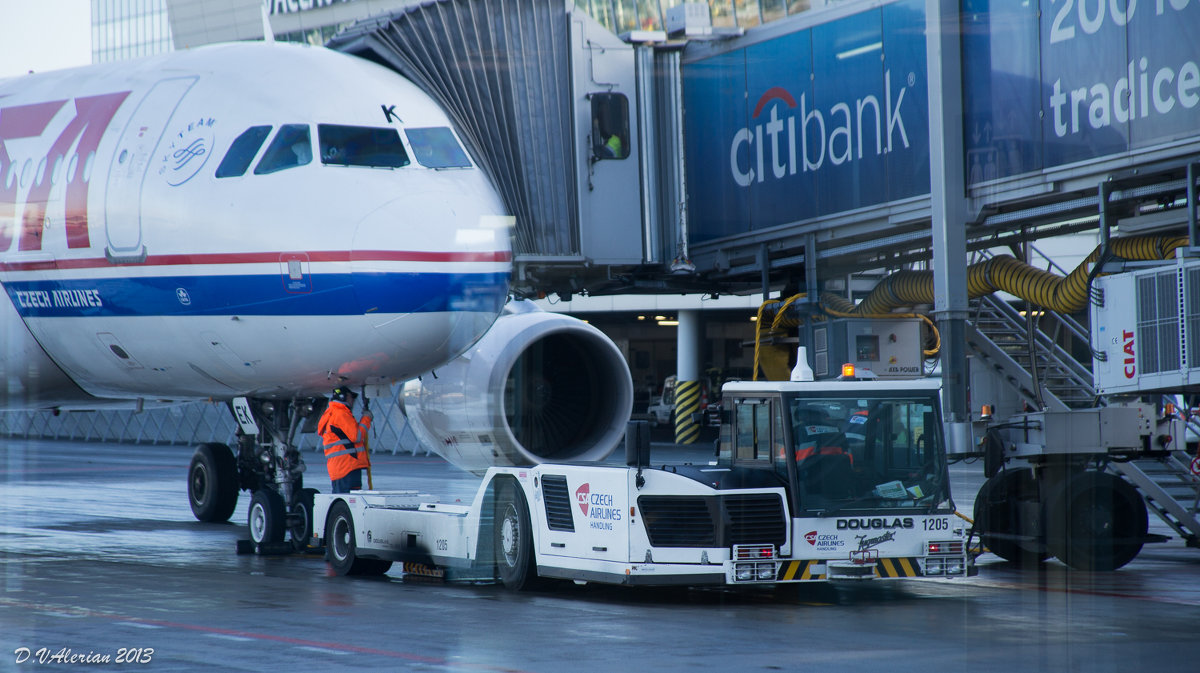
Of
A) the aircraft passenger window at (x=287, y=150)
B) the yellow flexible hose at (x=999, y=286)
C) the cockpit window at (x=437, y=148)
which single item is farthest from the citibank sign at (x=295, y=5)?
the aircraft passenger window at (x=287, y=150)

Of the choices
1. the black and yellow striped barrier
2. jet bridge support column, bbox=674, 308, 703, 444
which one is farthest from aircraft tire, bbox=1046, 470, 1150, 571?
jet bridge support column, bbox=674, 308, 703, 444

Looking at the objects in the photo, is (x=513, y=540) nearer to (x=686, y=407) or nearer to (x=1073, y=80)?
(x=1073, y=80)

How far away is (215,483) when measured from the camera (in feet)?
54.0

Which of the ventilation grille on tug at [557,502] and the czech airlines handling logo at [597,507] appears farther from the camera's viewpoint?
the ventilation grille on tug at [557,502]

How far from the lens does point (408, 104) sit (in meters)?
11.7

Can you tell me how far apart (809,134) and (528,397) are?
445 cm

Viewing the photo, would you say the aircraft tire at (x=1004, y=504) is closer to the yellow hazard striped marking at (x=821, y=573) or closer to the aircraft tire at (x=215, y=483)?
the yellow hazard striped marking at (x=821, y=573)

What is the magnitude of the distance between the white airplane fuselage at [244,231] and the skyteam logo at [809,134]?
4.80 metres

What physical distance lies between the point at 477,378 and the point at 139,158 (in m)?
3.54

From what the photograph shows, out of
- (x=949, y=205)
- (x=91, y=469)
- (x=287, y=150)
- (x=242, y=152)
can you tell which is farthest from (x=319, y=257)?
(x=91, y=469)

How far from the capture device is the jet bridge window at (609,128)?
15719 millimetres

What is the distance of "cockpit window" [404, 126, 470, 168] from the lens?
11.3 metres

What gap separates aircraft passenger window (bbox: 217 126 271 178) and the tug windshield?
4.61 m

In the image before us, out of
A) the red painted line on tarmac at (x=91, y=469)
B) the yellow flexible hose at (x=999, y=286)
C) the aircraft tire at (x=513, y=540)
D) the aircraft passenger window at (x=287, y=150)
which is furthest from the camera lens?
the red painted line on tarmac at (x=91, y=469)
